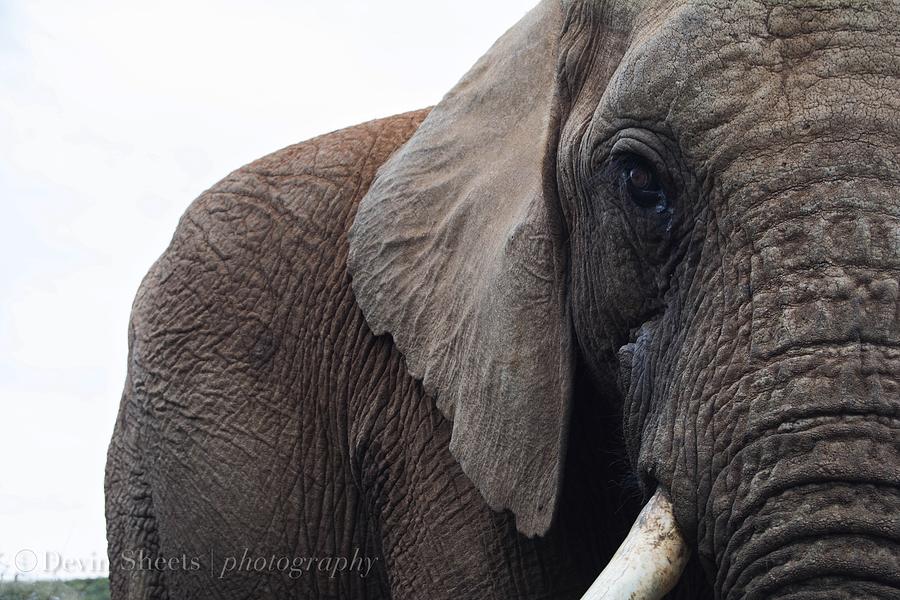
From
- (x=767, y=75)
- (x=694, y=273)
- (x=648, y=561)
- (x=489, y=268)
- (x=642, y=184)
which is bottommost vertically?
(x=648, y=561)

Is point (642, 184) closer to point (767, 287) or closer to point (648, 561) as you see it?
point (767, 287)

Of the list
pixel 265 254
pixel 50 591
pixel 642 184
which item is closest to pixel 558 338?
pixel 642 184

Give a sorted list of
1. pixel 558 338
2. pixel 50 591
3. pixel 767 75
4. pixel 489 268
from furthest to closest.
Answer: pixel 50 591 < pixel 489 268 < pixel 558 338 < pixel 767 75

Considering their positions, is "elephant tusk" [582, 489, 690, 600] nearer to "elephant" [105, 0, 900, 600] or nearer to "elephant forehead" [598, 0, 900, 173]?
"elephant" [105, 0, 900, 600]

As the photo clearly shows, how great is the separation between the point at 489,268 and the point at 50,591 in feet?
23.9

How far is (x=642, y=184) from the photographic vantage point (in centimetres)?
378

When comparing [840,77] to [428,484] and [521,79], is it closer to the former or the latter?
[521,79]

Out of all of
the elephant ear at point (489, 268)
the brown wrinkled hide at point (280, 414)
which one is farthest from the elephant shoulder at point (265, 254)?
the elephant ear at point (489, 268)

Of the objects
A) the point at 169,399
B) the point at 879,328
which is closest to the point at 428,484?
the point at 169,399

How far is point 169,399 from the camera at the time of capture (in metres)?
5.87

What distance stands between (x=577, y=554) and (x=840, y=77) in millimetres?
1812

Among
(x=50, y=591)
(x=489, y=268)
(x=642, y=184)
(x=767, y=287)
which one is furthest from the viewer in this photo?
(x=50, y=591)

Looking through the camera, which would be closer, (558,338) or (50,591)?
(558,338)

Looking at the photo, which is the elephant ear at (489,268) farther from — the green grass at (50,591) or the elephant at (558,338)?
the green grass at (50,591)
